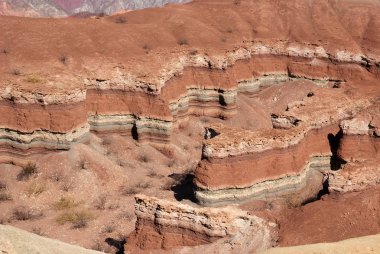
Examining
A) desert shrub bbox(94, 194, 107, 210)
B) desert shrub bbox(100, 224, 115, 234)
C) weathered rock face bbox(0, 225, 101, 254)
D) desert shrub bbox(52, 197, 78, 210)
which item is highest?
weathered rock face bbox(0, 225, 101, 254)

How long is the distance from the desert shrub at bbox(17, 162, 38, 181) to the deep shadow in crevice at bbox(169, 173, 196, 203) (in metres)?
8.20

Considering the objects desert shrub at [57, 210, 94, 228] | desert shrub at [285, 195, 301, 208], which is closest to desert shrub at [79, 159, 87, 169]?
desert shrub at [57, 210, 94, 228]

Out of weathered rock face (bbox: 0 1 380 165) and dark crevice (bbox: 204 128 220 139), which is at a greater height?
weathered rock face (bbox: 0 1 380 165)

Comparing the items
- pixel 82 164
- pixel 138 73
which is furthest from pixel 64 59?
pixel 82 164

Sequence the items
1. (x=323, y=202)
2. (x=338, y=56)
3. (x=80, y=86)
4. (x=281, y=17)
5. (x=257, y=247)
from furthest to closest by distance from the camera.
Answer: (x=281, y=17), (x=338, y=56), (x=80, y=86), (x=323, y=202), (x=257, y=247)

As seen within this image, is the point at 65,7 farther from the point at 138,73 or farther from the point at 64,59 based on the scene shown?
the point at 138,73

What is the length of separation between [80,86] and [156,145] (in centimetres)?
693

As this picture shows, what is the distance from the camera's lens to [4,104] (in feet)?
90.3

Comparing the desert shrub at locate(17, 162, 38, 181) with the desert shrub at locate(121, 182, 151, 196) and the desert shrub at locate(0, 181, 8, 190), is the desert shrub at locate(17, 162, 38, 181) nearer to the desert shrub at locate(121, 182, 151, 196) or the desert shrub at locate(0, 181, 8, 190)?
the desert shrub at locate(0, 181, 8, 190)

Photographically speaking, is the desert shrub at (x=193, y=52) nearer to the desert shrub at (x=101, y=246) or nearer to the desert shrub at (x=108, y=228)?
the desert shrub at (x=108, y=228)

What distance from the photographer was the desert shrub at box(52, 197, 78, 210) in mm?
25158

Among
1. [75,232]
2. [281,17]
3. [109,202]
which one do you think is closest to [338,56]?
[281,17]

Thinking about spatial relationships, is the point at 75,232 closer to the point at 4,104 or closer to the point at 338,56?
the point at 4,104

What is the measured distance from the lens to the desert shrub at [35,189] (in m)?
25.9
